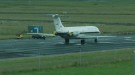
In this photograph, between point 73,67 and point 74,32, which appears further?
point 74,32

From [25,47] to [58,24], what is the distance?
10.1m

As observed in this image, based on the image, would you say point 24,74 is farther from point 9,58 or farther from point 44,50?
point 44,50

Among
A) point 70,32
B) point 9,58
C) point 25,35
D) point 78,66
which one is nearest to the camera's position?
point 78,66

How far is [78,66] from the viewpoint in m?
41.5

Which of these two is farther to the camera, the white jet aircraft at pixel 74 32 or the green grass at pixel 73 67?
the white jet aircraft at pixel 74 32

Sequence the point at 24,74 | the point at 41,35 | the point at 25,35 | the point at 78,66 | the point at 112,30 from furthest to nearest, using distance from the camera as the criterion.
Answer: the point at 112,30, the point at 25,35, the point at 41,35, the point at 78,66, the point at 24,74

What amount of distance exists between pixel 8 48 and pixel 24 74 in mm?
24709

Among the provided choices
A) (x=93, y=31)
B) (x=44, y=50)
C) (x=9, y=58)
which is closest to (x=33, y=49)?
(x=44, y=50)

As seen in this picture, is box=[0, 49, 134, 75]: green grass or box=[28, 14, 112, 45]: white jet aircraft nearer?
box=[0, 49, 134, 75]: green grass

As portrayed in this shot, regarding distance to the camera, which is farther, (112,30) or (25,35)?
(112,30)

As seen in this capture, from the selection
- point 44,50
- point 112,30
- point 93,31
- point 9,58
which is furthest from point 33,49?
point 112,30

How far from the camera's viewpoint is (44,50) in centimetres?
5775

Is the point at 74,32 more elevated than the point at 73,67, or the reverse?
the point at 74,32

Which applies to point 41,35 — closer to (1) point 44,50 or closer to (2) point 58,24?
(2) point 58,24
